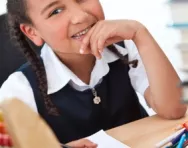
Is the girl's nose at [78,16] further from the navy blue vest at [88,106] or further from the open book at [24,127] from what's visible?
the open book at [24,127]

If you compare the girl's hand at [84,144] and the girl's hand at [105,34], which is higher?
the girl's hand at [105,34]

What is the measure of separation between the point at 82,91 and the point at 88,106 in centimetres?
4

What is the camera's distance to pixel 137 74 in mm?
957

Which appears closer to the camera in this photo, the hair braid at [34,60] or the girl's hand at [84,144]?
the girl's hand at [84,144]

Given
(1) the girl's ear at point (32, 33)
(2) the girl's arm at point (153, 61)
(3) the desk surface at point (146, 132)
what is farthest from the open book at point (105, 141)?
(1) the girl's ear at point (32, 33)

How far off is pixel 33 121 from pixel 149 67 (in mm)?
538

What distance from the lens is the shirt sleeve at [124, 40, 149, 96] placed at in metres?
0.93

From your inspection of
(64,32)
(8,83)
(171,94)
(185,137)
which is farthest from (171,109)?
(8,83)

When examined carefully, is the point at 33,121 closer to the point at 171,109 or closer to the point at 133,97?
the point at 171,109

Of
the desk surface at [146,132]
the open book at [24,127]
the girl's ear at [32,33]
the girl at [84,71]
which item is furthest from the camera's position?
the girl's ear at [32,33]

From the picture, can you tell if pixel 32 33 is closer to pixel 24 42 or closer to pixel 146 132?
pixel 24 42

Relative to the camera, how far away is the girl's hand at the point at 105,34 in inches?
30.9

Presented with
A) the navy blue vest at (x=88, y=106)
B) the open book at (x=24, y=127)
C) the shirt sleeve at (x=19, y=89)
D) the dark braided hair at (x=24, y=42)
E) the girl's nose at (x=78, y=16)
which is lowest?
the navy blue vest at (x=88, y=106)

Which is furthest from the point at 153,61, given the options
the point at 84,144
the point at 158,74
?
the point at 84,144
